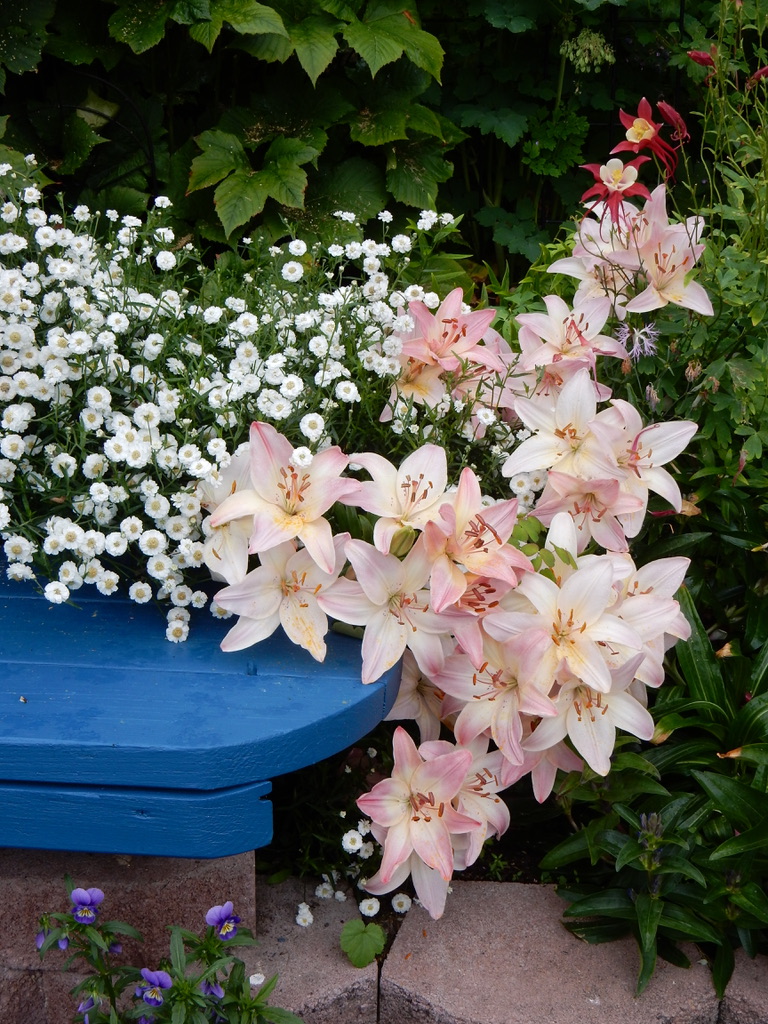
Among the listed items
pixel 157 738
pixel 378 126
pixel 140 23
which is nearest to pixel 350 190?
pixel 378 126

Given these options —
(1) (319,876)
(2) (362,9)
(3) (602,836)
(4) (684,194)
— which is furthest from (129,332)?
(4) (684,194)

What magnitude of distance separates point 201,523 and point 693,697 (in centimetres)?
93

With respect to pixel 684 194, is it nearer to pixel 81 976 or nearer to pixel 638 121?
pixel 638 121

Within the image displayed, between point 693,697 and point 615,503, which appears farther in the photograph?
point 693,697

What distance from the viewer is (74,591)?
1731 millimetres

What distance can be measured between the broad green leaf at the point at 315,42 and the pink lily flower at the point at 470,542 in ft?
Answer: 6.11

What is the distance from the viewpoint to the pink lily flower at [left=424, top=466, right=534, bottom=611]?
57.9 inches

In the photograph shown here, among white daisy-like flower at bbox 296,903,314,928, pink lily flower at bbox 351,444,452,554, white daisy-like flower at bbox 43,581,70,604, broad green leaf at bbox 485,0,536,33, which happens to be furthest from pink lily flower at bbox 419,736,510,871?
broad green leaf at bbox 485,0,536,33

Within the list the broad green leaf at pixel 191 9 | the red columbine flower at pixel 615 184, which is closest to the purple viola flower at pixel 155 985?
the red columbine flower at pixel 615 184

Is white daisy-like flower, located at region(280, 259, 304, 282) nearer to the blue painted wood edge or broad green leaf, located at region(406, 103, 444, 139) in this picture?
the blue painted wood edge

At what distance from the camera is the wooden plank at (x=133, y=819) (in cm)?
142

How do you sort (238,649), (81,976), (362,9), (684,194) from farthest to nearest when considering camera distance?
1. (684,194)
2. (362,9)
3. (81,976)
4. (238,649)

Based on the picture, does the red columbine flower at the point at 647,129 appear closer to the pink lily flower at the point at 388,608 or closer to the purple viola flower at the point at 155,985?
the pink lily flower at the point at 388,608

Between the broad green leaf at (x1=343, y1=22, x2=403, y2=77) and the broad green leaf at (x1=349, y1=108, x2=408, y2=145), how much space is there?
0.65ft
